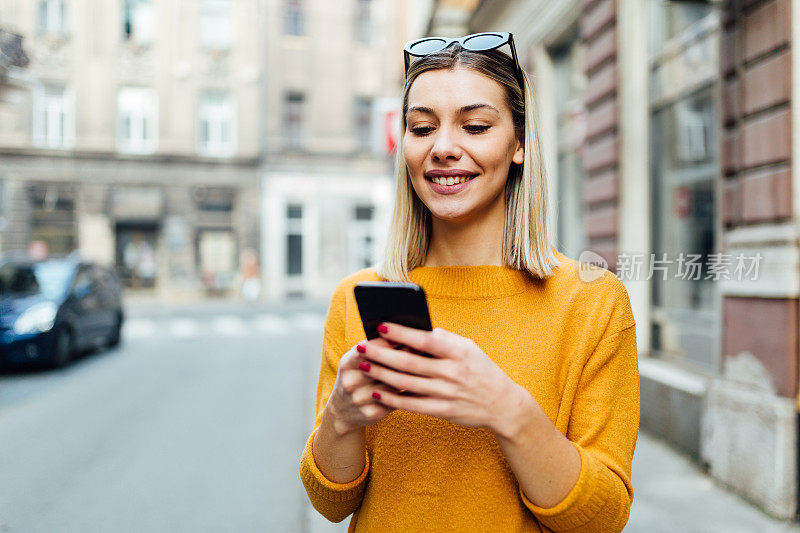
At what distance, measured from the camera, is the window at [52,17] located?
21.9m

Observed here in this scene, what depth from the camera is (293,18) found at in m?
27.1

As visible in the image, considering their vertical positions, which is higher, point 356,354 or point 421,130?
point 421,130

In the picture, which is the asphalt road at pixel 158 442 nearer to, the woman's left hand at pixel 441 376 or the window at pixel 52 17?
the woman's left hand at pixel 441 376

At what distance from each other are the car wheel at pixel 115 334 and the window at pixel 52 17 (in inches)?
534

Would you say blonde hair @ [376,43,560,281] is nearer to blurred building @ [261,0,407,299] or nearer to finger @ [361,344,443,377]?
finger @ [361,344,443,377]

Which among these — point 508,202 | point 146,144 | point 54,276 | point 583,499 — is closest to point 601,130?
point 508,202

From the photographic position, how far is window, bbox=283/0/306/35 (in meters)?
27.0

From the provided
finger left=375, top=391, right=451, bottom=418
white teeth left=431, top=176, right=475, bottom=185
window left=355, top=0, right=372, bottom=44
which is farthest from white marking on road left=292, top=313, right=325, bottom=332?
finger left=375, top=391, right=451, bottom=418

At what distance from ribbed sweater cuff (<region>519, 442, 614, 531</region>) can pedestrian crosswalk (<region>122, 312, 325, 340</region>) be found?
15.1 m

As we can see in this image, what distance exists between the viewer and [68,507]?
4926 millimetres

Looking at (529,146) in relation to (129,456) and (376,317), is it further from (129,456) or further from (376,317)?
(129,456)

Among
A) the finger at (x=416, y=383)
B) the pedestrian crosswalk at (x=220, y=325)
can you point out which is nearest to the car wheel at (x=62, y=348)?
the pedestrian crosswalk at (x=220, y=325)

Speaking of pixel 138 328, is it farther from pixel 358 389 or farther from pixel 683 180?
pixel 358 389

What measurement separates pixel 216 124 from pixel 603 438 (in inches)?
1073
